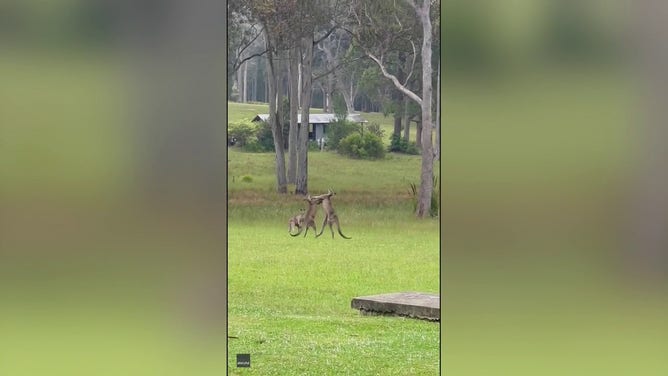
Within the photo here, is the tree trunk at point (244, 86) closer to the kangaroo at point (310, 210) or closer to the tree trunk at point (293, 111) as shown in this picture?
the tree trunk at point (293, 111)

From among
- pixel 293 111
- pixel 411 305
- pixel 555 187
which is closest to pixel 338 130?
pixel 293 111

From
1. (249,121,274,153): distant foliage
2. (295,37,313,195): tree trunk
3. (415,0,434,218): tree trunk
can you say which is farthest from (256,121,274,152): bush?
(415,0,434,218): tree trunk

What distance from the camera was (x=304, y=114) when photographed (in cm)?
416

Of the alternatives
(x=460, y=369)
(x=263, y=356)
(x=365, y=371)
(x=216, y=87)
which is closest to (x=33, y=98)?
(x=216, y=87)

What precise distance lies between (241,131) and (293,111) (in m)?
0.25

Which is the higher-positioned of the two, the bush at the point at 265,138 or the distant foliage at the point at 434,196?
the bush at the point at 265,138

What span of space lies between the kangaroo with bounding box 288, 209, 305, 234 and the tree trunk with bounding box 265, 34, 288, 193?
118 mm

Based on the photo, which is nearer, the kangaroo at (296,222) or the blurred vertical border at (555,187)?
the blurred vertical border at (555,187)

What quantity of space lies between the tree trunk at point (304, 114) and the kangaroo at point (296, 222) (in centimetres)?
10

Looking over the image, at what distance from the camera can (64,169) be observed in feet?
13.5

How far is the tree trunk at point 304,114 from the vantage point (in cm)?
412

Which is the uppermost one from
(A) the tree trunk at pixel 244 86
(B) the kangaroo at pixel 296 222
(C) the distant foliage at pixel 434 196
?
(A) the tree trunk at pixel 244 86

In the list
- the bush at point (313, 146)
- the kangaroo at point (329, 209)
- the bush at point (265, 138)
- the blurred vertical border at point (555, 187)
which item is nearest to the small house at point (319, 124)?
A: the bush at point (313, 146)

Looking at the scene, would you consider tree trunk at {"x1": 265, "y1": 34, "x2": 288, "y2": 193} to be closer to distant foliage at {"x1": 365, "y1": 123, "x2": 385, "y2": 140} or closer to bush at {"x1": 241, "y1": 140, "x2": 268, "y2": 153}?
bush at {"x1": 241, "y1": 140, "x2": 268, "y2": 153}
